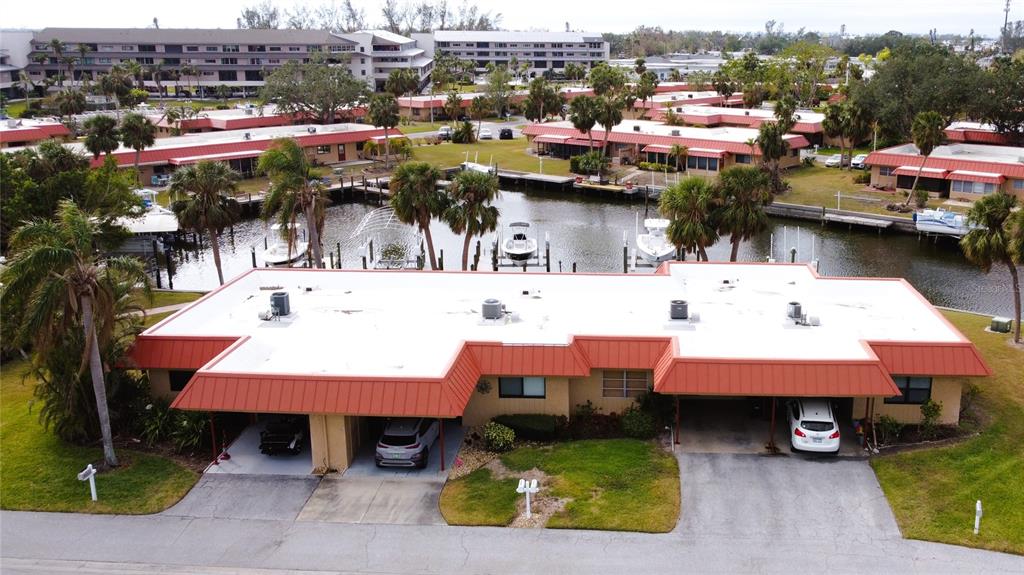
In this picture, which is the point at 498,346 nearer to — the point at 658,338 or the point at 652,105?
the point at 658,338

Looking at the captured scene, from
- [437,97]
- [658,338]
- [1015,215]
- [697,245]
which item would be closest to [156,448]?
[658,338]

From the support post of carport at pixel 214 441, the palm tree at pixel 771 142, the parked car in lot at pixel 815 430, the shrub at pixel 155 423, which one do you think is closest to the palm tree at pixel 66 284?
the shrub at pixel 155 423

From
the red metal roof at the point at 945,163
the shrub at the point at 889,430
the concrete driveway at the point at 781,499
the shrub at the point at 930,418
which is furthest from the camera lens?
the red metal roof at the point at 945,163

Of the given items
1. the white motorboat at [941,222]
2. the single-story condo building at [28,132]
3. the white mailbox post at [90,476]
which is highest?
the single-story condo building at [28,132]

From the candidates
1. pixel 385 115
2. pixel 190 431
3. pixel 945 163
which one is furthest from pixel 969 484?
pixel 385 115

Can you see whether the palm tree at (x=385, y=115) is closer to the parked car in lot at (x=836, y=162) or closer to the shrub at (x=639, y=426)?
the parked car in lot at (x=836, y=162)

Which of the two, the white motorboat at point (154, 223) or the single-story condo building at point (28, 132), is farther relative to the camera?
the single-story condo building at point (28, 132)
